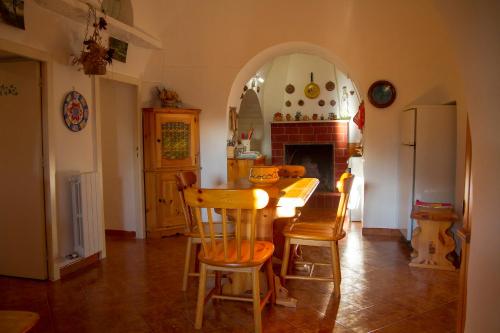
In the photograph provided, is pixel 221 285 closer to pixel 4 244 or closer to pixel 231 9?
pixel 4 244

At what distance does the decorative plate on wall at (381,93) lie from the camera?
15.6ft

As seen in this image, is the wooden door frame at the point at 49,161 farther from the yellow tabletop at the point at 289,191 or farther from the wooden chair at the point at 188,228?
the yellow tabletop at the point at 289,191

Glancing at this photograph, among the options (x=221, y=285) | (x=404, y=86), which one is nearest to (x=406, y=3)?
(x=404, y=86)

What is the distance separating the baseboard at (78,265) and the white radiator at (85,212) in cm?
9

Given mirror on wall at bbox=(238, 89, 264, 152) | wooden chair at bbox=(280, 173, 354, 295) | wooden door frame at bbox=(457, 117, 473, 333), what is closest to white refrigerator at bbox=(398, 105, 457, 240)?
wooden chair at bbox=(280, 173, 354, 295)

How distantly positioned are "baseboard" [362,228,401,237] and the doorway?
3512mm

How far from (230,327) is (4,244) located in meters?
2.30

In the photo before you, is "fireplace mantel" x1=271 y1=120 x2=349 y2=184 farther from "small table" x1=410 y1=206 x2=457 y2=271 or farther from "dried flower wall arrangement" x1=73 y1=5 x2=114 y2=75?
"dried flower wall arrangement" x1=73 y1=5 x2=114 y2=75

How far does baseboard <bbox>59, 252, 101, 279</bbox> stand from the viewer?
3.61 meters

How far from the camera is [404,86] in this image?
15.5 feet

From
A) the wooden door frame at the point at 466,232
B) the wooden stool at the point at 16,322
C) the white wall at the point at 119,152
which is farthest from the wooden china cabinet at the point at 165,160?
the wooden door frame at the point at 466,232

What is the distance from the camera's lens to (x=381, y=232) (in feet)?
16.2

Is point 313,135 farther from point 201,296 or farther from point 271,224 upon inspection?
point 201,296

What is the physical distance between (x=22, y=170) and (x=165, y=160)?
171 cm
